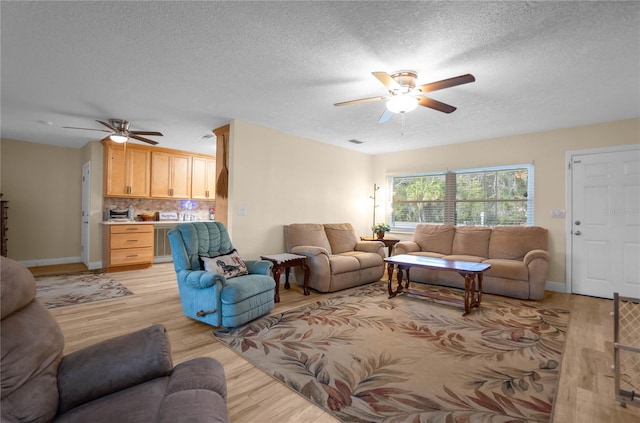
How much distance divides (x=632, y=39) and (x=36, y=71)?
5.10 metres

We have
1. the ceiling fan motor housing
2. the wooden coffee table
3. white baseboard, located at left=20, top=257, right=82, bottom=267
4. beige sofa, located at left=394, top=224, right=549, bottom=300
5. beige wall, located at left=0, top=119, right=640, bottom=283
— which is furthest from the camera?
white baseboard, located at left=20, top=257, right=82, bottom=267

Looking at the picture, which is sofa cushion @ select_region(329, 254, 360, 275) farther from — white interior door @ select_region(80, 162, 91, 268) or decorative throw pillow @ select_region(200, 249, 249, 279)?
white interior door @ select_region(80, 162, 91, 268)

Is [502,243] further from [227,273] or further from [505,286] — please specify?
[227,273]

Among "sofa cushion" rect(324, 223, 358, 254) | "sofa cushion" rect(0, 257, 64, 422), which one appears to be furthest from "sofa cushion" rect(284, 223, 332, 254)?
"sofa cushion" rect(0, 257, 64, 422)

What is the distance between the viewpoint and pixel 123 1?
1980mm

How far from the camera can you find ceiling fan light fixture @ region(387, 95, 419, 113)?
2873 mm

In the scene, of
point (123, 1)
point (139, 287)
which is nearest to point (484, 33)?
point (123, 1)

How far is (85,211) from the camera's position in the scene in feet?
21.0

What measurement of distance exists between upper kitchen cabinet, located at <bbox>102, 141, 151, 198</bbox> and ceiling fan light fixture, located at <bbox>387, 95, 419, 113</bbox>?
523 cm

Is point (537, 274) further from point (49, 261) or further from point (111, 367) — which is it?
point (49, 261)

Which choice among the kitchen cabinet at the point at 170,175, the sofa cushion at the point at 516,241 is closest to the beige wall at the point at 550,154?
the sofa cushion at the point at 516,241

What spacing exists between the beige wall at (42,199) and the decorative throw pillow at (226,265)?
5112mm

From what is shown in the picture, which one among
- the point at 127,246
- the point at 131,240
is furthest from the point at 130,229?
the point at 127,246

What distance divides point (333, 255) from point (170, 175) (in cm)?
417
